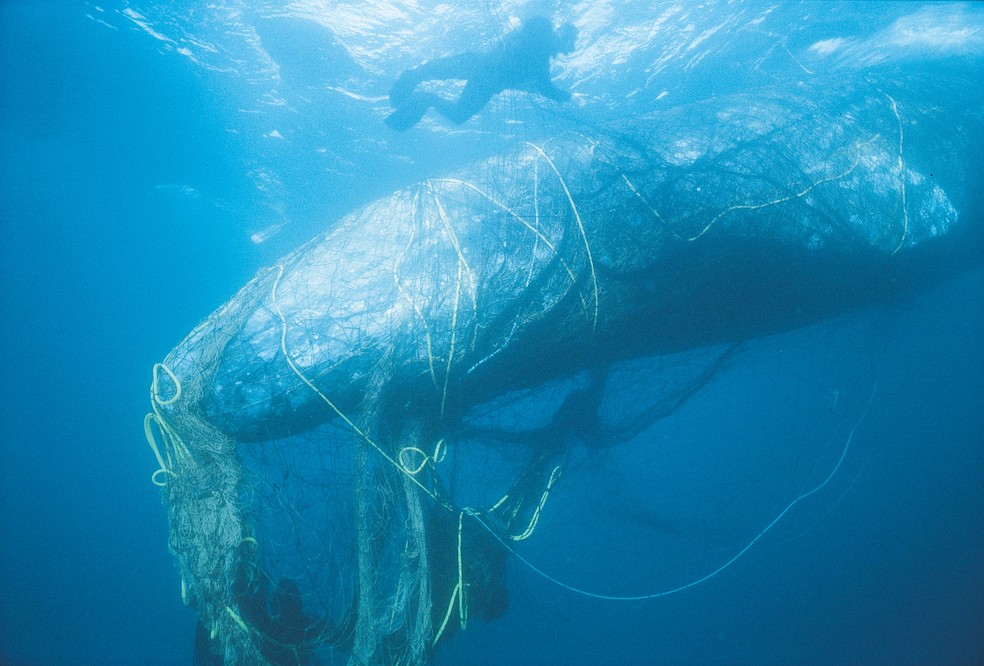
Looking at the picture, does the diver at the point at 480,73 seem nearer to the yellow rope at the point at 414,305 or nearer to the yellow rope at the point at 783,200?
the yellow rope at the point at 414,305

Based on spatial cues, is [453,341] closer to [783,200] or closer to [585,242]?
[585,242]

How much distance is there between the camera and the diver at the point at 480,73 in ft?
23.1

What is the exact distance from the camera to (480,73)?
7566 mm

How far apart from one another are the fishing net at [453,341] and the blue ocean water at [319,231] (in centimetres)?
154

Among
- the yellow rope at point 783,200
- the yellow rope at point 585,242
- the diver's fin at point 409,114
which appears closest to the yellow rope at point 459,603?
the yellow rope at point 585,242

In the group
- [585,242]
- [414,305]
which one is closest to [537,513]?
[414,305]

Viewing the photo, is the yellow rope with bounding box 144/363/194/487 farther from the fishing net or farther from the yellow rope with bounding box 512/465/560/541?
the yellow rope with bounding box 512/465/560/541

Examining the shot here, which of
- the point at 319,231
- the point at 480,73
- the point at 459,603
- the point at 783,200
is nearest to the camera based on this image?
the point at 459,603

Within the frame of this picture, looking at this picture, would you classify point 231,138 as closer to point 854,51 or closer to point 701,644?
point 854,51

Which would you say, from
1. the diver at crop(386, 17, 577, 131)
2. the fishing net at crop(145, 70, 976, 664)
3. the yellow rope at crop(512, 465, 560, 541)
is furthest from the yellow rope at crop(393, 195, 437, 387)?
the diver at crop(386, 17, 577, 131)

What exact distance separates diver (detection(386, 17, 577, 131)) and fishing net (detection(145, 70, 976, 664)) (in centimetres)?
409

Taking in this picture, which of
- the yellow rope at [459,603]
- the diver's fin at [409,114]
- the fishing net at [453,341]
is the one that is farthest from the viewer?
the diver's fin at [409,114]

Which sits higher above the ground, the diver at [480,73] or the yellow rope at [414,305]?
the diver at [480,73]

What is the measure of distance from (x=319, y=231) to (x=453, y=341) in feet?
43.9
